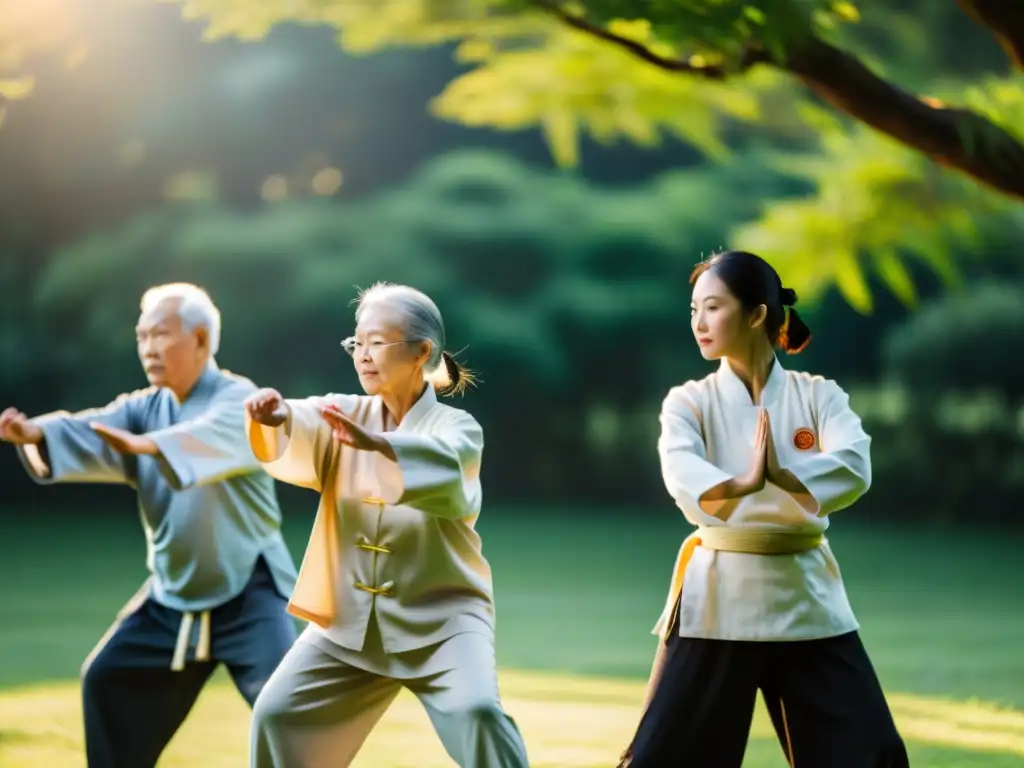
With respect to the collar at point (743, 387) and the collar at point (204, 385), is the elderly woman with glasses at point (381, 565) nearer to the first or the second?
the collar at point (743, 387)

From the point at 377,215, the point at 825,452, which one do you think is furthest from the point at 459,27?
the point at 377,215

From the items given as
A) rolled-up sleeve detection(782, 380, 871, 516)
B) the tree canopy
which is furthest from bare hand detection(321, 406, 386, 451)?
the tree canopy

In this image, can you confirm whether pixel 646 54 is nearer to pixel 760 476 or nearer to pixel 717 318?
pixel 717 318

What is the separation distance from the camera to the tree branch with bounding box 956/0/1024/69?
4.68 meters

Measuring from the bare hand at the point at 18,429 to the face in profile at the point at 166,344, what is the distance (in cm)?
31

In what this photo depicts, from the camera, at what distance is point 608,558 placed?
1059cm

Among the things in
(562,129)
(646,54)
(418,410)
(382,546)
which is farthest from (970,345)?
(382,546)

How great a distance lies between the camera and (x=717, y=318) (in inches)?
114

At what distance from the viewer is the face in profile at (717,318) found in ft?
9.46

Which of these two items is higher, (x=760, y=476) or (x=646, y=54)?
(x=646, y=54)

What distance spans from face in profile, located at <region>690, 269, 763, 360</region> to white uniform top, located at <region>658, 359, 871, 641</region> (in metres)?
0.08

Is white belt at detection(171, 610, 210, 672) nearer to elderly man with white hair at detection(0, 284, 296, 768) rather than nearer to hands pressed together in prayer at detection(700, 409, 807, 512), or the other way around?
elderly man with white hair at detection(0, 284, 296, 768)

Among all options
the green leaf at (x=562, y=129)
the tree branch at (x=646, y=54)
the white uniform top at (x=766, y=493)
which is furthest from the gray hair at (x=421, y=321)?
the green leaf at (x=562, y=129)

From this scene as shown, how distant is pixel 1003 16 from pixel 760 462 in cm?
268
